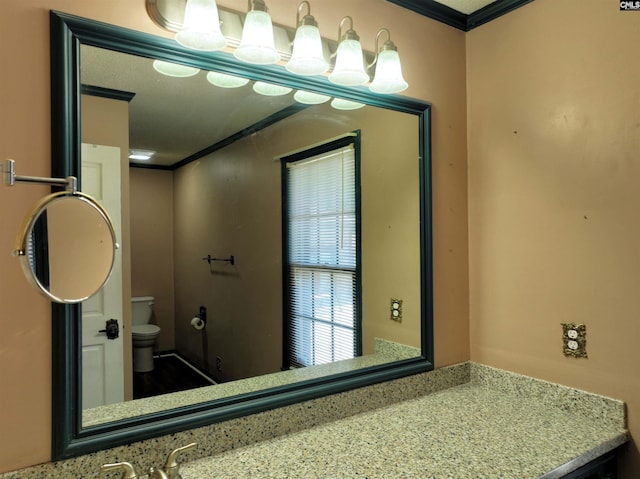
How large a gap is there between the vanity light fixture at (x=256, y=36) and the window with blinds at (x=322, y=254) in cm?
37

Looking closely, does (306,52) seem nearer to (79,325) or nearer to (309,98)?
(309,98)

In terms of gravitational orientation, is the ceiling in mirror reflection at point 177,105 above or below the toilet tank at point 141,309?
above

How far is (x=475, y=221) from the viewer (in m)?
1.82

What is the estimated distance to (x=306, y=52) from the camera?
1.30 metres

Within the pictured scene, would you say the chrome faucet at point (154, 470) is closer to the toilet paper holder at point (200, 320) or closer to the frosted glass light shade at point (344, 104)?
the toilet paper holder at point (200, 320)

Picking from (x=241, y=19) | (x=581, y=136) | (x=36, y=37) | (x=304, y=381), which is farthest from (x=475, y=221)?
(x=36, y=37)

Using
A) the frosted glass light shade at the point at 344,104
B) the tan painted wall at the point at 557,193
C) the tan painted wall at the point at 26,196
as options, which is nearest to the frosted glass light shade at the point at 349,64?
the frosted glass light shade at the point at 344,104

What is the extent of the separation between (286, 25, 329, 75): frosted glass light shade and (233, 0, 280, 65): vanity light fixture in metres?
0.09

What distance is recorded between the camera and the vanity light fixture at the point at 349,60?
4.53 feet

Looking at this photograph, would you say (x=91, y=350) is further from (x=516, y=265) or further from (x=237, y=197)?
(x=516, y=265)

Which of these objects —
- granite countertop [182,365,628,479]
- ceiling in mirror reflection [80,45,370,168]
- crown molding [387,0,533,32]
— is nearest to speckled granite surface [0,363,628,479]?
granite countertop [182,365,628,479]

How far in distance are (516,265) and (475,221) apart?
25 centimetres

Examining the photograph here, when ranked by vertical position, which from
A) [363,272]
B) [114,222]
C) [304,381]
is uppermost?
[114,222]

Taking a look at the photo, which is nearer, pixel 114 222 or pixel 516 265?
pixel 114 222
